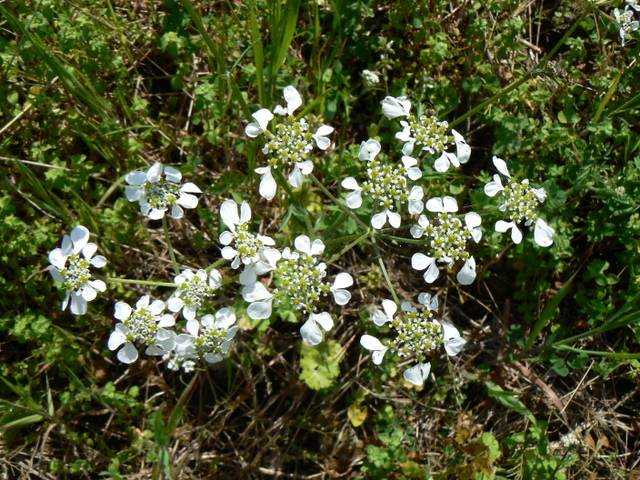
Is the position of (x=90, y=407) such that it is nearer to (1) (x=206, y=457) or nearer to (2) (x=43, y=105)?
(1) (x=206, y=457)

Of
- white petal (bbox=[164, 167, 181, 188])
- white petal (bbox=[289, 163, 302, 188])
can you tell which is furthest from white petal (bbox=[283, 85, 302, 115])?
white petal (bbox=[164, 167, 181, 188])

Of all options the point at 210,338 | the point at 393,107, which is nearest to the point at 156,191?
the point at 210,338

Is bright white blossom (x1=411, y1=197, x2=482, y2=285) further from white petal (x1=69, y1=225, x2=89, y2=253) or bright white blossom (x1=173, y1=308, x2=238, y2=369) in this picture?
white petal (x1=69, y1=225, x2=89, y2=253)

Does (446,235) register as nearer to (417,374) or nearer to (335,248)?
(417,374)

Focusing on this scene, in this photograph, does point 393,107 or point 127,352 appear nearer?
point 127,352

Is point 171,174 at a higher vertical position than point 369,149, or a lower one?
lower

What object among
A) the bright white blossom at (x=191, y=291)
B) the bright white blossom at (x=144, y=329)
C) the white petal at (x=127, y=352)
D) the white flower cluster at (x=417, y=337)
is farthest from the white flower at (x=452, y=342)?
the white petal at (x=127, y=352)

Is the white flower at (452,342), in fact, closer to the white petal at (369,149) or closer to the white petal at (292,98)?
the white petal at (369,149)
